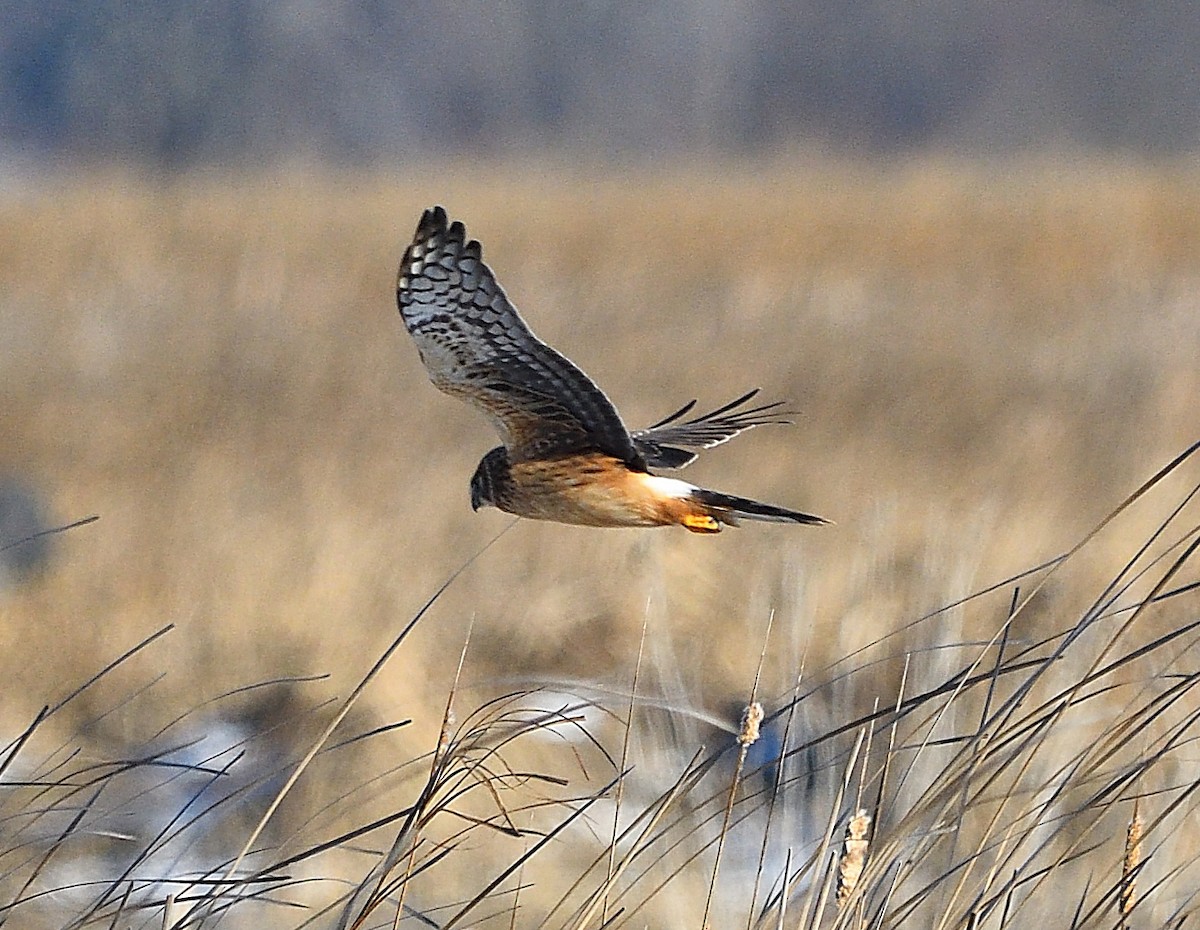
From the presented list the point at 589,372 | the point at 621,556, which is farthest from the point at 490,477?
the point at 589,372

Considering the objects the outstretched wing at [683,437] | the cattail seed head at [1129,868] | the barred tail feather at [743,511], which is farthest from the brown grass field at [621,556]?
the outstretched wing at [683,437]

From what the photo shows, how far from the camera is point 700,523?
5.32 feet

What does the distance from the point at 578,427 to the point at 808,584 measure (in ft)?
6.87

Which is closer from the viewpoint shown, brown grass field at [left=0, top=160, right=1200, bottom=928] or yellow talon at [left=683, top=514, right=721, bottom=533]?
yellow talon at [left=683, top=514, right=721, bottom=533]

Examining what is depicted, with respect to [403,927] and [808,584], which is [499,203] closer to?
[808,584]

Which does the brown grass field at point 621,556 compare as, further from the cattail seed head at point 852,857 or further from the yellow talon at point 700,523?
the yellow talon at point 700,523

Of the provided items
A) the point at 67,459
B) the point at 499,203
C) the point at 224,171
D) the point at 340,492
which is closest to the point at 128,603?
the point at 340,492

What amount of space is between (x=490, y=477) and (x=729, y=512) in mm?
315

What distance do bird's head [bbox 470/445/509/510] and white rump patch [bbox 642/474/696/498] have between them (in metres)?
0.15

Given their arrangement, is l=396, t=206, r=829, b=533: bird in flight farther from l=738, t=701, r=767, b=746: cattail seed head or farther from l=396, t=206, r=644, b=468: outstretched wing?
l=738, t=701, r=767, b=746: cattail seed head

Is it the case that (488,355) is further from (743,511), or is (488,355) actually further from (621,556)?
(621,556)

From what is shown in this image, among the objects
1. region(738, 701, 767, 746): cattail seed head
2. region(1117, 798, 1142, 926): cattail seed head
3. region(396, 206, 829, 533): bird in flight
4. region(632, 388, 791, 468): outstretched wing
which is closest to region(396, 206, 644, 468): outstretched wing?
region(396, 206, 829, 533): bird in flight

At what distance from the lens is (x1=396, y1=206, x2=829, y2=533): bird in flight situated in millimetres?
1560

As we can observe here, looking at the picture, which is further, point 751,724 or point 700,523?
point 700,523
